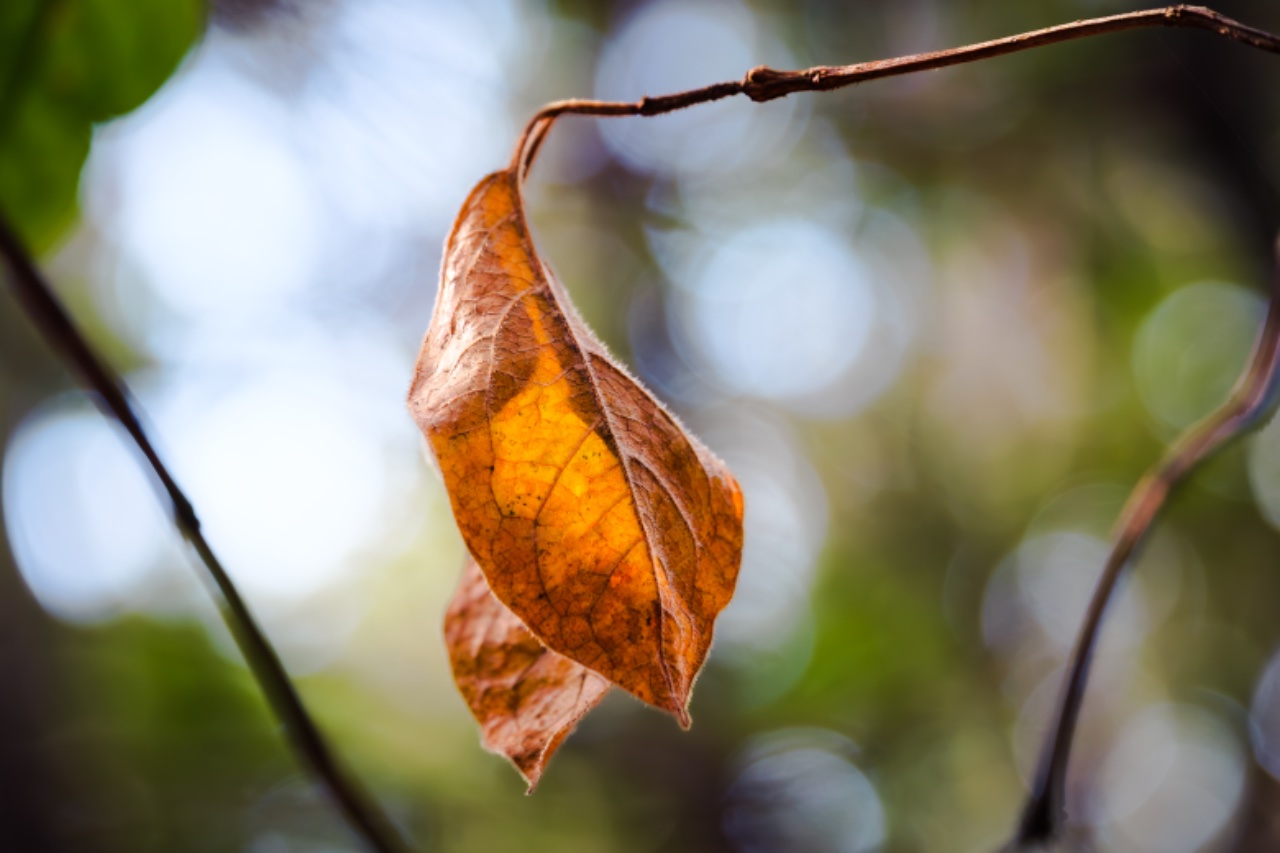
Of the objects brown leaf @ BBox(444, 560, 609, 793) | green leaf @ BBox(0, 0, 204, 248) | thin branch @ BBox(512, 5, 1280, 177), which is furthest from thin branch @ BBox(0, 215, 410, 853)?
green leaf @ BBox(0, 0, 204, 248)

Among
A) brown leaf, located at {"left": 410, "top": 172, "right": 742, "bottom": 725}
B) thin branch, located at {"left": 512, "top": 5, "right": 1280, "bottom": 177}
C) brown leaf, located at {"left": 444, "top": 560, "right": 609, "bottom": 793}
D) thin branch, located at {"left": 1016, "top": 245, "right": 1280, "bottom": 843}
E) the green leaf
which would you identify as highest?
the green leaf

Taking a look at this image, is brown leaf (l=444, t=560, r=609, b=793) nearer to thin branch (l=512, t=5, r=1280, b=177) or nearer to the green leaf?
thin branch (l=512, t=5, r=1280, b=177)

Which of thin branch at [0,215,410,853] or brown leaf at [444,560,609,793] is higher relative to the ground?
thin branch at [0,215,410,853]

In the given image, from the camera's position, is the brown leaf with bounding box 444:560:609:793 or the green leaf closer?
the brown leaf with bounding box 444:560:609:793

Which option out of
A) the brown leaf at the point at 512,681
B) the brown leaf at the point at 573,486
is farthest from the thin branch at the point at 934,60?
the brown leaf at the point at 512,681

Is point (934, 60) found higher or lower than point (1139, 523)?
higher

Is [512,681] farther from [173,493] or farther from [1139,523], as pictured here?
[1139,523]

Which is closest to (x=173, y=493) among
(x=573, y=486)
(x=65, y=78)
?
(x=573, y=486)
